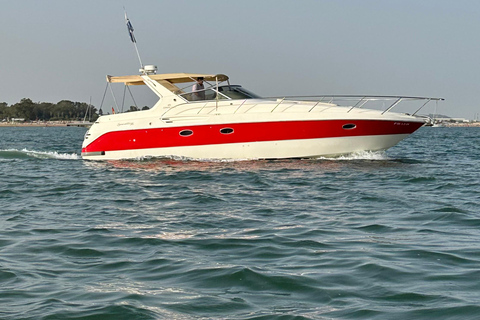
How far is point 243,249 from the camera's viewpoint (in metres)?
6.19

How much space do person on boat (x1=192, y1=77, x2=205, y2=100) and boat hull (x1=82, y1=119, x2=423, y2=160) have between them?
1.00 meters

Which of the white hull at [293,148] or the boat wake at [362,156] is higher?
the white hull at [293,148]

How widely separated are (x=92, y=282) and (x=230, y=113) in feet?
37.2

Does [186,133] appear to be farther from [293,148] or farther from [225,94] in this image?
[293,148]

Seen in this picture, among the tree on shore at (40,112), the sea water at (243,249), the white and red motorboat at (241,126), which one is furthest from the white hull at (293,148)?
the tree on shore at (40,112)

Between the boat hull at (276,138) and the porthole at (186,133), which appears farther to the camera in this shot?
the porthole at (186,133)

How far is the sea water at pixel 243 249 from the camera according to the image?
4.41 meters

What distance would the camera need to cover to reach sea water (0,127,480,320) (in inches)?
173

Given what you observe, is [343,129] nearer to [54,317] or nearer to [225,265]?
[225,265]

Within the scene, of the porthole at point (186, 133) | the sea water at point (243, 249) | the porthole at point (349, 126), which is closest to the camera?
the sea water at point (243, 249)

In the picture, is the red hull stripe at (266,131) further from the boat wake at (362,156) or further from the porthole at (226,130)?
the boat wake at (362,156)

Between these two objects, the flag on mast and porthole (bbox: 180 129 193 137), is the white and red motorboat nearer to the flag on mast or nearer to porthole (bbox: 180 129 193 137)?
porthole (bbox: 180 129 193 137)

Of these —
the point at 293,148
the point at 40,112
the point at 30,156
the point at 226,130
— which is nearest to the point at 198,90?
the point at 226,130

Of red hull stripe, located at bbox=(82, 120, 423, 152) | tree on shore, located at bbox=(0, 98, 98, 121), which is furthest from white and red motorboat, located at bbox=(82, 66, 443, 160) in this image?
tree on shore, located at bbox=(0, 98, 98, 121)
